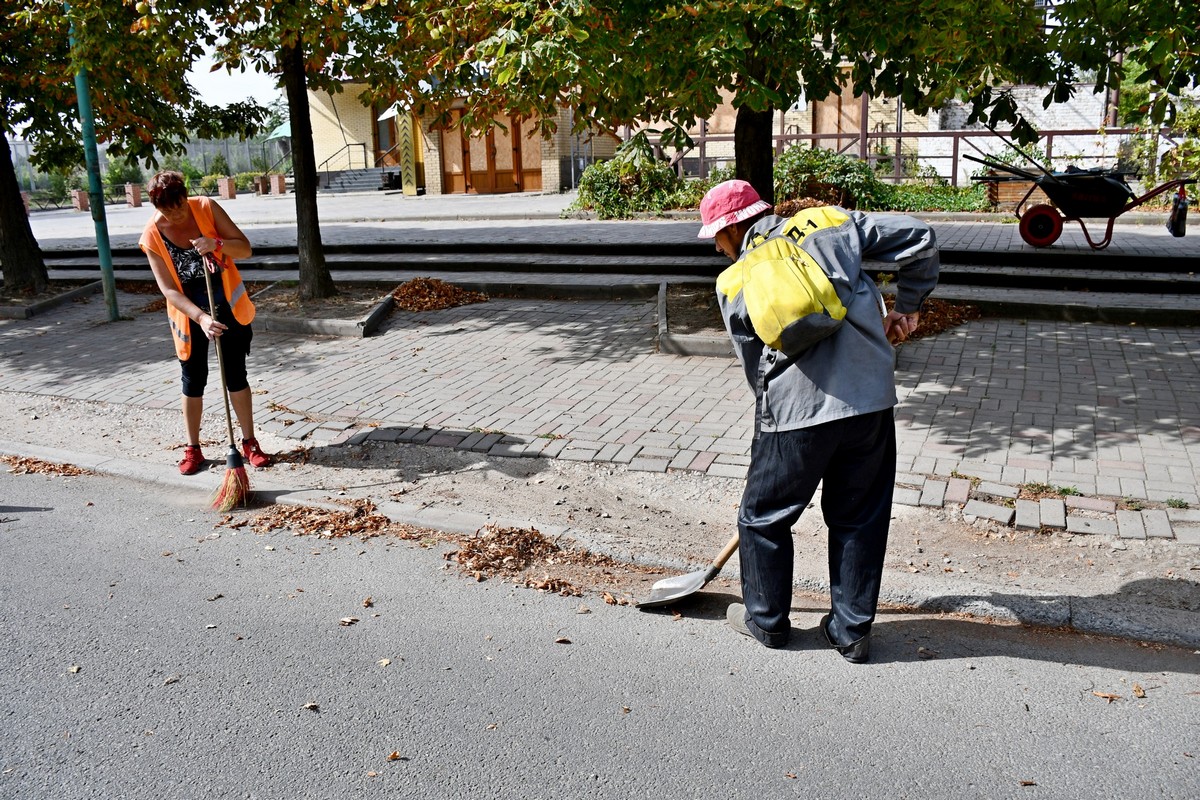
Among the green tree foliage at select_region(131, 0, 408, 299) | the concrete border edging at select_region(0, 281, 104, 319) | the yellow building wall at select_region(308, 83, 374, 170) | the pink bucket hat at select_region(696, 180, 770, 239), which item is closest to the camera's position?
the pink bucket hat at select_region(696, 180, 770, 239)

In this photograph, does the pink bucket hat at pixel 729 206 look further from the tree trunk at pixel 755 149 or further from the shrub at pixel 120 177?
the shrub at pixel 120 177

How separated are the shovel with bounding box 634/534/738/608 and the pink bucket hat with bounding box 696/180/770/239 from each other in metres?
1.34

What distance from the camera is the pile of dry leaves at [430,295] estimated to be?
10898 millimetres

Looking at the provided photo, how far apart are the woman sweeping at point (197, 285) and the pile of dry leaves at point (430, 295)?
478cm

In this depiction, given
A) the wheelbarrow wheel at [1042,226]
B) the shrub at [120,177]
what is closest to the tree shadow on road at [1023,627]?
the wheelbarrow wheel at [1042,226]

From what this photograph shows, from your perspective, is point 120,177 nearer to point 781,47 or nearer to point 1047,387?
point 781,47

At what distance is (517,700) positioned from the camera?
3492 mm

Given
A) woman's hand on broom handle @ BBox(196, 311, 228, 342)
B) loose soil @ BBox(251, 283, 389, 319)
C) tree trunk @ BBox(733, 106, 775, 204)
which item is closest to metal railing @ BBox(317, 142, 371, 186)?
loose soil @ BBox(251, 283, 389, 319)

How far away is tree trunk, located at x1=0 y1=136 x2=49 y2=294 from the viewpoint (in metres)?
12.4

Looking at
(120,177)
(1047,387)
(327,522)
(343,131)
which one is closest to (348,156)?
(343,131)

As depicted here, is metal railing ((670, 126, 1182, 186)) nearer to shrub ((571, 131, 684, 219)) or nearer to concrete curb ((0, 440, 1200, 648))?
shrub ((571, 131, 684, 219))

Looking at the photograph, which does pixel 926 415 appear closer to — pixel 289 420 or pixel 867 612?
pixel 867 612

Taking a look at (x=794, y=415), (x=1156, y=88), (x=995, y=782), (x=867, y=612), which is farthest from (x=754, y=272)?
(x=1156, y=88)

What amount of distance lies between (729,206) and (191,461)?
413cm
